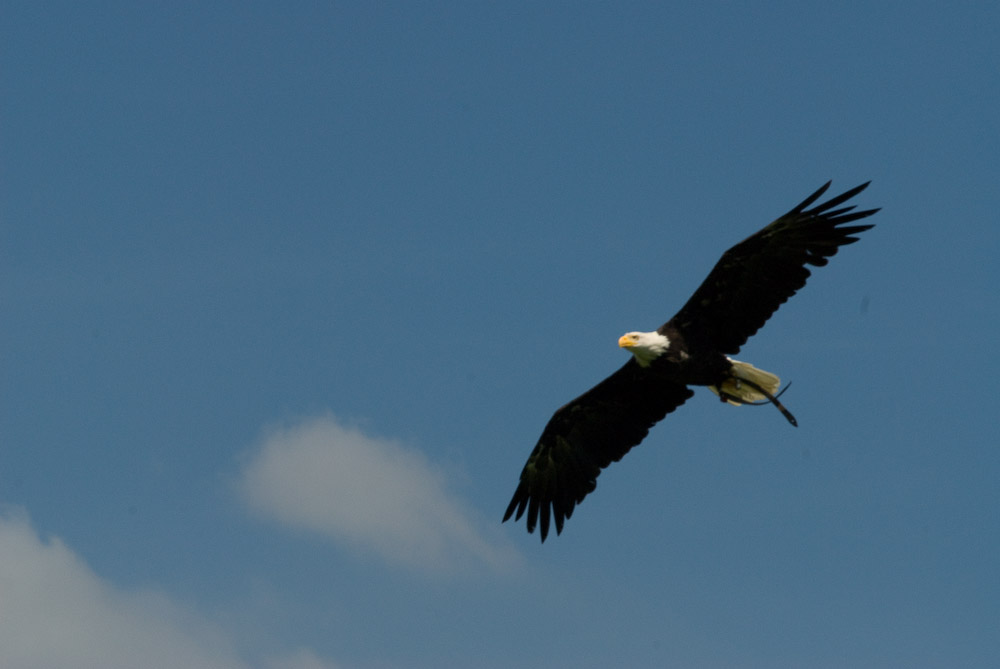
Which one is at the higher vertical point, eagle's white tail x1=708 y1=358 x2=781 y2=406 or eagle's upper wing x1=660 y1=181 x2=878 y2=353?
eagle's upper wing x1=660 y1=181 x2=878 y2=353

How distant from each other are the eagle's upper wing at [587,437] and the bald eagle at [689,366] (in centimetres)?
1

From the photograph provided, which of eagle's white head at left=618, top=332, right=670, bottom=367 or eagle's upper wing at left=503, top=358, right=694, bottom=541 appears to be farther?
eagle's upper wing at left=503, top=358, right=694, bottom=541

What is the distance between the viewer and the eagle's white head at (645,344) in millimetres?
15539

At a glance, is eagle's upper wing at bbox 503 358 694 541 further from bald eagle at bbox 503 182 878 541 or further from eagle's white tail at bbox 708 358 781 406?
eagle's white tail at bbox 708 358 781 406

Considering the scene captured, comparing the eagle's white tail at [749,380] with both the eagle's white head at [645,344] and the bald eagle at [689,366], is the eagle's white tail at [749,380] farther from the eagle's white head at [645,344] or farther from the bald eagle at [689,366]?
the eagle's white head at [645,344]

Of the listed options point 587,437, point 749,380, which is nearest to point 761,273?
point 749,380

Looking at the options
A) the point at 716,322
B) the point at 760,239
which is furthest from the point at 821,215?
the point at 716,322

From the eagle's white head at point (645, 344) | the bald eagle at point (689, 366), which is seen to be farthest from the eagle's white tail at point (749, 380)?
the eagle's white head at point (645, 344)

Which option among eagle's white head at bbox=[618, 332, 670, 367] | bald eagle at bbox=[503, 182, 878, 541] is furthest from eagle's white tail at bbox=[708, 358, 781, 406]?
eagle's white head at bbox=[618, 332, 670, 367]

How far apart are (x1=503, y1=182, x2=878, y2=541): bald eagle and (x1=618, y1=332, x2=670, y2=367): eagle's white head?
11mm

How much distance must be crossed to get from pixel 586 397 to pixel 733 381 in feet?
7.21

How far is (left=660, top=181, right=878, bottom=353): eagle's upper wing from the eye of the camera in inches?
577

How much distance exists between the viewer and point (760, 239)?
48.9 feet

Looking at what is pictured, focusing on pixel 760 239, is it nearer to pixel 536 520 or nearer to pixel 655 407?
pixel 655 407
